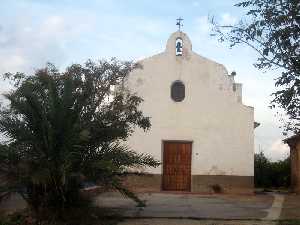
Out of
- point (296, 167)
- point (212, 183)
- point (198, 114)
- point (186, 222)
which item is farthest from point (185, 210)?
point (296, 167)

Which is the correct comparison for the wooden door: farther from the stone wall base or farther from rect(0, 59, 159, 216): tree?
rect(0, 59, 159, 216): tree

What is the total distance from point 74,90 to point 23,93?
1.27 m

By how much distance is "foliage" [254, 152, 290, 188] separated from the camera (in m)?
31.6

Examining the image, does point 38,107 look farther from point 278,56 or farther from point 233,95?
point 233,95

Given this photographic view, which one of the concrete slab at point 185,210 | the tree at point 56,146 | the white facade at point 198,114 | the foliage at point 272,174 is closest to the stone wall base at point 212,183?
the white facade at point 198,114

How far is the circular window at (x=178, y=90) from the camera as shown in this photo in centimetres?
2511

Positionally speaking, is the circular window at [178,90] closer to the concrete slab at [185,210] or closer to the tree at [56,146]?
the concrete slab at [185,210]

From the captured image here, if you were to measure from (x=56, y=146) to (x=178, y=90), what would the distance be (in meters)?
12.9

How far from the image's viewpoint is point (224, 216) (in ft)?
45.7

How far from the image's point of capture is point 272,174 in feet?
105

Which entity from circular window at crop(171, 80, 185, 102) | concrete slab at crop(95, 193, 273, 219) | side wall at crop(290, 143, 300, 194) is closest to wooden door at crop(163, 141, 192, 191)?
circular window at crop(171, 80, 185, 102)

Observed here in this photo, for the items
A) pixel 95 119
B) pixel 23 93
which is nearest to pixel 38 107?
pixel 23 93

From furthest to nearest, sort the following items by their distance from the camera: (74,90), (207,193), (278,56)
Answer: (207,193)
(74,90)
(278,56)

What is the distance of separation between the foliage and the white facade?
24.0 feet
